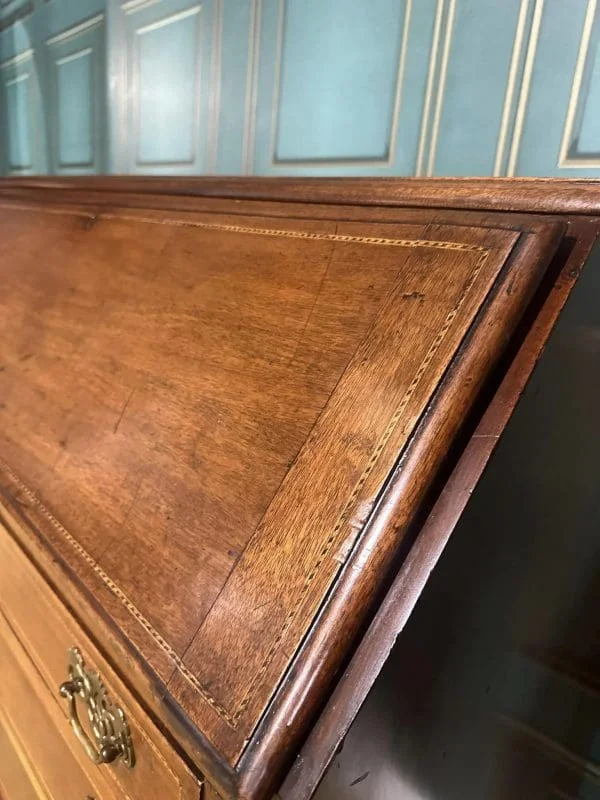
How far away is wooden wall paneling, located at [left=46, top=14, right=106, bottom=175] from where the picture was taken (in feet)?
5.84

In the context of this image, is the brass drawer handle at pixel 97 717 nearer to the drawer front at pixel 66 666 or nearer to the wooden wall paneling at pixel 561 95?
the drawer front at pixel 66 666

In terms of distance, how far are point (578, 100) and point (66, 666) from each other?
88 centimetres

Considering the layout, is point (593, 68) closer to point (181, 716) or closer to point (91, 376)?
point (91, 376)

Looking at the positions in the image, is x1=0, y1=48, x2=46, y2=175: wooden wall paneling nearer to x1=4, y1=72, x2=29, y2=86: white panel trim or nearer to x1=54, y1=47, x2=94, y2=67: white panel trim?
x1=4, y1=72, x2=29, y2=86: white panel trim

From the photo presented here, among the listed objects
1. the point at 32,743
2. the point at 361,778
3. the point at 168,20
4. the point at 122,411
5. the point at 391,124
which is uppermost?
the point at 168,20

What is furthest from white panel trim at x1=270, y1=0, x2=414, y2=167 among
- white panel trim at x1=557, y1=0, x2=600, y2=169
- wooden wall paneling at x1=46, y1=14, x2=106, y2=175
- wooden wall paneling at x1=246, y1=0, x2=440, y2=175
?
wooden wall paneling at x1=46, y1=14, x2=106, y2=175

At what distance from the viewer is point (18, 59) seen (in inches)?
86.7

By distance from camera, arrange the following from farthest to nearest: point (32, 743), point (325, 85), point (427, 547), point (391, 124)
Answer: point (325, 85), point (391, 124), point (32, 743), point (427, 547)

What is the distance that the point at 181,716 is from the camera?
1.36 ft

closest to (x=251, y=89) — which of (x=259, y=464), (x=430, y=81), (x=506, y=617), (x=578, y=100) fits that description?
(x=430, y=81)

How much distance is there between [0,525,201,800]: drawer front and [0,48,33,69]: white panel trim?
6.72 ft

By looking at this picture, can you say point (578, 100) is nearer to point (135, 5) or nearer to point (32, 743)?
point (32, 743)

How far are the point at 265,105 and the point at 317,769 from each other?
4.00ft

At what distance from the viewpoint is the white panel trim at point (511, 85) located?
32.4 inches
